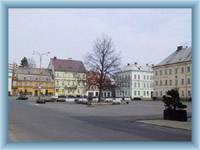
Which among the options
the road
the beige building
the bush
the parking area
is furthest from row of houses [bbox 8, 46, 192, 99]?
the road

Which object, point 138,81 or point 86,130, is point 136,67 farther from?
point 86,130

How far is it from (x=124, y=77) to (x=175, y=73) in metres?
19.0

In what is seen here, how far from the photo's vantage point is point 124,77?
378 ft

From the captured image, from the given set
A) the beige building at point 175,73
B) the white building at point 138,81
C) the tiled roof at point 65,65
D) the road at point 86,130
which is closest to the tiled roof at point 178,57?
the beige building at point 175,73

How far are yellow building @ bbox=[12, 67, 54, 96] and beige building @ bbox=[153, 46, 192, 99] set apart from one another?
4044cm

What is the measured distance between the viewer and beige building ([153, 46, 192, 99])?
94938 millimetres

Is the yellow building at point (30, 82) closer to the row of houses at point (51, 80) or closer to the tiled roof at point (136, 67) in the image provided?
the row of houses at point (51, 80)

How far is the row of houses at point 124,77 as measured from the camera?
3999 inches

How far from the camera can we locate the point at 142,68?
13675cm

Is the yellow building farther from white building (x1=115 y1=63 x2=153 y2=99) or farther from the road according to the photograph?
the road

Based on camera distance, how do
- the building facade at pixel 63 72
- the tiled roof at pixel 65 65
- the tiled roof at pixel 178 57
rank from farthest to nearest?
1. the tiled roof at pixel 65 65
2. the building facade at pixel 63 72
3. the tiled roof at pixel 178 57
